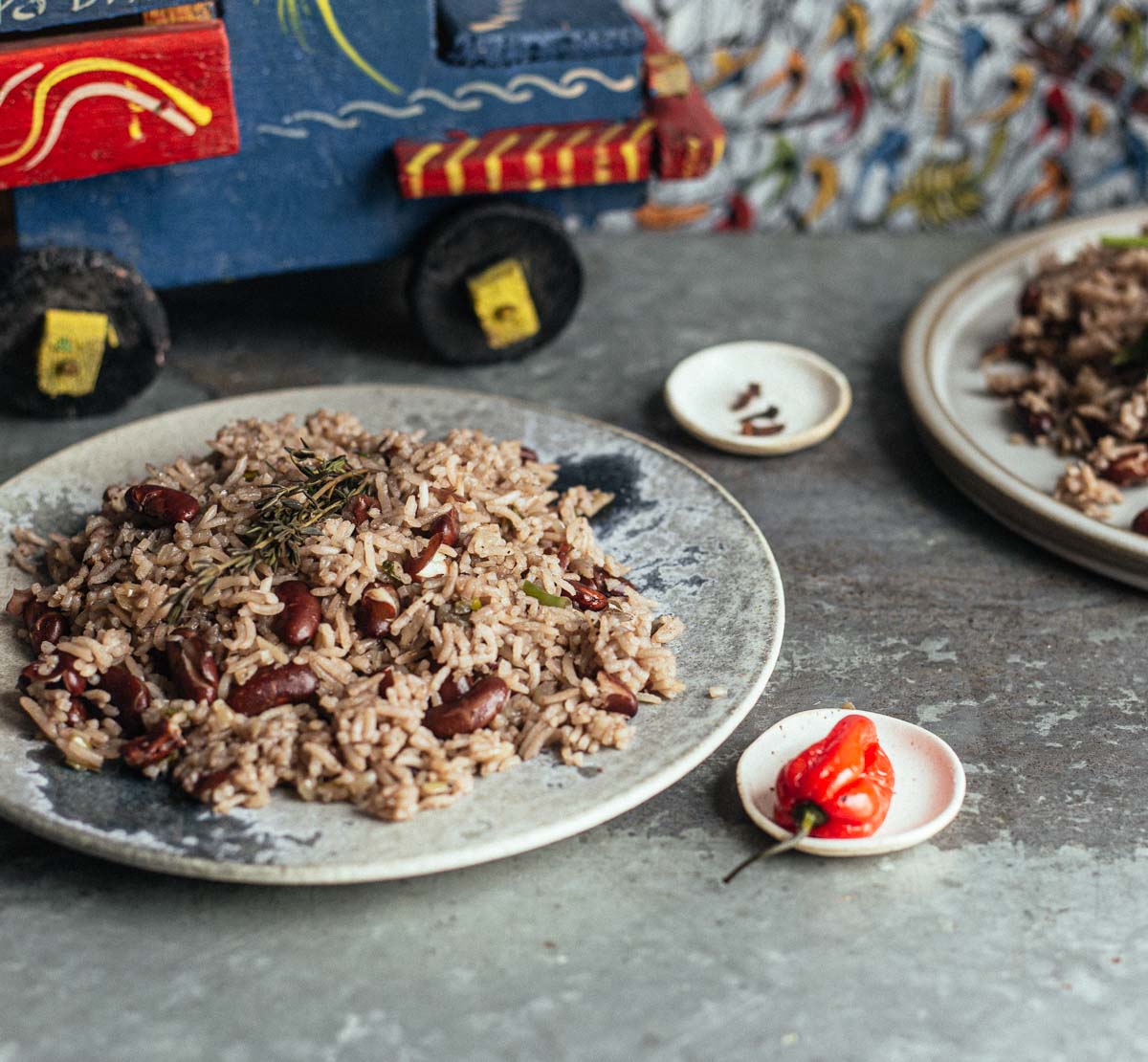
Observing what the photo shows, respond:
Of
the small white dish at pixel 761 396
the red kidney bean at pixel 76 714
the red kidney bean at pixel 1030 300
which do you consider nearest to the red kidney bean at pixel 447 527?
the red kidney bean at pixel 76 714

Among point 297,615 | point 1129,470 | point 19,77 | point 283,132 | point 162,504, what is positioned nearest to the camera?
point 297,615

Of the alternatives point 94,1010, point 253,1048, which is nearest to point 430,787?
point 253,1048

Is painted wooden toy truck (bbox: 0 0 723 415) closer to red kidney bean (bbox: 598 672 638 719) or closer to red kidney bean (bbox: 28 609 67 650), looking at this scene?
red kidney bean (bbox: 28 609 67 650)

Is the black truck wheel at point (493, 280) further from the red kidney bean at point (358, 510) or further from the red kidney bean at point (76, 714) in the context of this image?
the red kidney bean at point (76, 714)

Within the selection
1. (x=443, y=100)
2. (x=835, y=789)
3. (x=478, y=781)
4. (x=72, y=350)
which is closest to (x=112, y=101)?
(x=72, y=350)

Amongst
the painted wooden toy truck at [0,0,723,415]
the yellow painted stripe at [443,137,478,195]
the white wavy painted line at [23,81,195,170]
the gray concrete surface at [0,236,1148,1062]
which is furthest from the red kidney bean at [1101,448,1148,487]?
the white wavy painted line at [23,81,195,170]

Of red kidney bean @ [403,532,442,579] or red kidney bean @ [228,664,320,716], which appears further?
red kidney bean @ [403,532,442,579]

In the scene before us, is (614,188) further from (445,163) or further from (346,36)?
(346,36)

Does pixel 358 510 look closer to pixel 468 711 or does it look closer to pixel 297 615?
pixel 297 615
